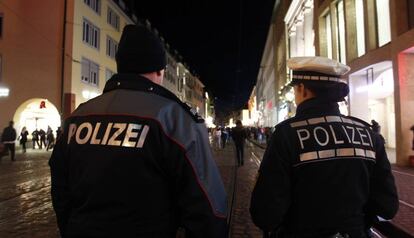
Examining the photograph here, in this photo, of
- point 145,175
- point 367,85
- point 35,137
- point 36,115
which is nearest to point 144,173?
point 145,175

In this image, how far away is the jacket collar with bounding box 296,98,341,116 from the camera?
253 centimetres

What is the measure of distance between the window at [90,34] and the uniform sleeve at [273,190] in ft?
97.6

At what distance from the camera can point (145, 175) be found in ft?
6.32

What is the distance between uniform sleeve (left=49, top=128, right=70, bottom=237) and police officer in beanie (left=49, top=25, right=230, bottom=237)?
5.4 inches

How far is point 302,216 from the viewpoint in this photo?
232 cm

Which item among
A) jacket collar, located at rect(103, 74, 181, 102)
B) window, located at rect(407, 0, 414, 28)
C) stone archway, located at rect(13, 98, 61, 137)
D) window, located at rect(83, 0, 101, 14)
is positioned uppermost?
window, located at rect(83, 0, 101, 14)

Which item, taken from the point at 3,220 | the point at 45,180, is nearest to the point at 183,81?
the point at 45,180

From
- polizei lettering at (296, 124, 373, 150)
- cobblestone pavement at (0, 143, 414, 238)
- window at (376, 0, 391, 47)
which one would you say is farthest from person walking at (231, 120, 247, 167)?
polizei lettering at (296, 124, 373, 150)

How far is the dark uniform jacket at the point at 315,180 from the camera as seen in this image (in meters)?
2.30

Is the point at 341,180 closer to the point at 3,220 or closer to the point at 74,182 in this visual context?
the point at 74,182

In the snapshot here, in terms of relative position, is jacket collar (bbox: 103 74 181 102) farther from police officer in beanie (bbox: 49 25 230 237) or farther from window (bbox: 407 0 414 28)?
window (bbox: 407 0 414 28)

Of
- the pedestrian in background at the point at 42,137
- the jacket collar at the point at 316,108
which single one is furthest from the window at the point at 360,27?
the pedestrian in background at the point at 42,137

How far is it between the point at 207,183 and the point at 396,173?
42.7ft

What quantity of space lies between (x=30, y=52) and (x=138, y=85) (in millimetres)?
29879
